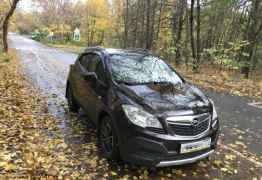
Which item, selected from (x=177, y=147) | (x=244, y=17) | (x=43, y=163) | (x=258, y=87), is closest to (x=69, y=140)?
(x=43, y=163)

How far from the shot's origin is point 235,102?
355 inches

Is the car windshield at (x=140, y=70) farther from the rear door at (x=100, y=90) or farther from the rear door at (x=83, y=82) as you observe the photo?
the rear door at (x=83, y=82)

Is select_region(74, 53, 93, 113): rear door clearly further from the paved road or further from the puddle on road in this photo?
the puddle on road

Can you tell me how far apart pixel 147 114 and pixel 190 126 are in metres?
0.62

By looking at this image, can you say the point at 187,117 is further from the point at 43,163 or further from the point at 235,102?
the point at 235,102

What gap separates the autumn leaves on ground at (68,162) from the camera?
4086mm

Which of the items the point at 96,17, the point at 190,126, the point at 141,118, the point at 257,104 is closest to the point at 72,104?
the point at 141,118

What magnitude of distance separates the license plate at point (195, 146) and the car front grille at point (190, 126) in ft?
0.46

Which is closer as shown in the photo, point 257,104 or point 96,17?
point 257,104

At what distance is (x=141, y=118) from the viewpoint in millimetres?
3844

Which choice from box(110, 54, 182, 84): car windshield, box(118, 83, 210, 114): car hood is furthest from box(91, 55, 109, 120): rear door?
box(118, 83, 210, 114): car hood

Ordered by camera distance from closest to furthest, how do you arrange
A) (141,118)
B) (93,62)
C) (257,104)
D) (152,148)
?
(152,148) < (141,118) < (93,62) < (257,104)

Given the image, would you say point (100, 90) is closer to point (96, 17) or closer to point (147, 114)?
point (147, 114)

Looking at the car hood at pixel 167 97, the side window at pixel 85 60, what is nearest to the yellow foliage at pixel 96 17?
the side window at pixel 85 60
